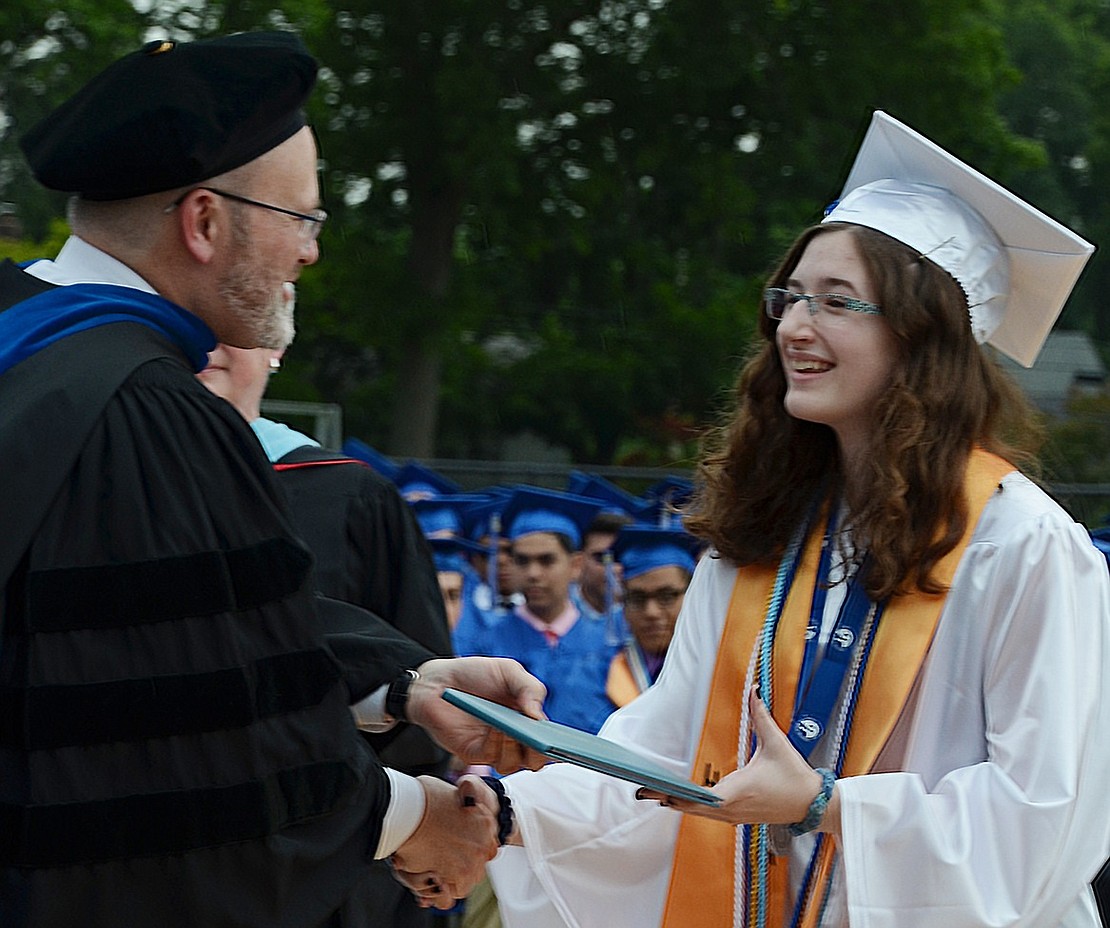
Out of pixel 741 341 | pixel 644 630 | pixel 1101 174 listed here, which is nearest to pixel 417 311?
pixel 741 341

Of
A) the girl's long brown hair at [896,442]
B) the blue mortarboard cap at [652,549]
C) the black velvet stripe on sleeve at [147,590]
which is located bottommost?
the blue mortarboard cap at [652,549]

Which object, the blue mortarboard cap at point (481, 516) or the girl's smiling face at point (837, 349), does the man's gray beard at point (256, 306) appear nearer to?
the girl's smiling face at point (837, 349)

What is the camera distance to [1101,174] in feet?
122

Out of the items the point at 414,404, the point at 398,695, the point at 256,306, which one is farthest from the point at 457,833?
the point at 414,404

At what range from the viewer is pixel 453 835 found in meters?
3.09

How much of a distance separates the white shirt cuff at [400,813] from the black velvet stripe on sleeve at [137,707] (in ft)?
1.51

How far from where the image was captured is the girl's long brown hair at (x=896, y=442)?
9.55ft

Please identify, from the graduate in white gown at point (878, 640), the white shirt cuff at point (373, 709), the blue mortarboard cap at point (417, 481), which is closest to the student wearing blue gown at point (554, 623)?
the blue mortarboard cap at point (417, 481)

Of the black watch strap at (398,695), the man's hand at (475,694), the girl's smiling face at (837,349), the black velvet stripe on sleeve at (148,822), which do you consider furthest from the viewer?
the black watch strap at (398,695)

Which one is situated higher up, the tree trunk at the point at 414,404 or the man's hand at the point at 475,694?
the man's hand at the point at 475,694

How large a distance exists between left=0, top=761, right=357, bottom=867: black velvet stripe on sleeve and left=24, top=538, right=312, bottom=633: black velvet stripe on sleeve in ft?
0.88

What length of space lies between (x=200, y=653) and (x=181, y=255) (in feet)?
2.34

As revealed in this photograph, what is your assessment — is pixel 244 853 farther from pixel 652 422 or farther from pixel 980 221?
pixel 652 422

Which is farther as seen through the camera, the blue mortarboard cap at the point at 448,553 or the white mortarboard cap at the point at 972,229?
the blue mortarboard cap at the point at 448,553
